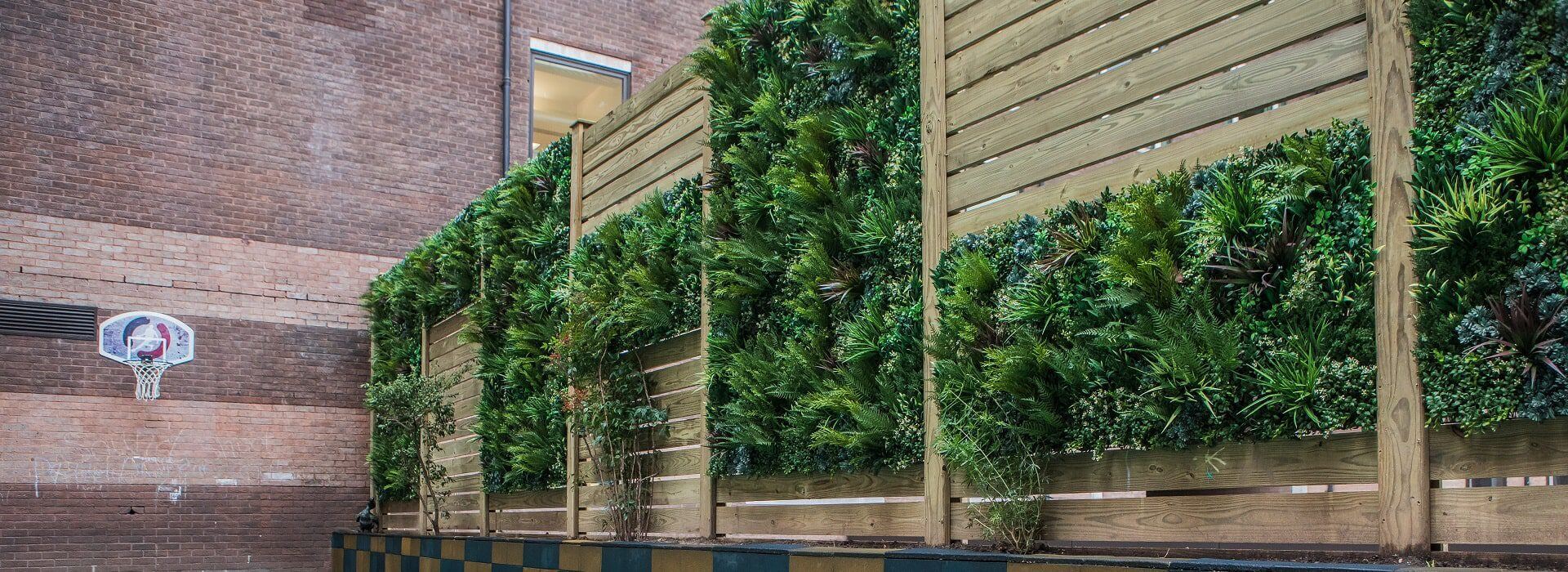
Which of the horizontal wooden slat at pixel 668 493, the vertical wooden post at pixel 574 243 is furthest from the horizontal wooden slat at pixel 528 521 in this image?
the horizontal wooden slat at pixel 668 493

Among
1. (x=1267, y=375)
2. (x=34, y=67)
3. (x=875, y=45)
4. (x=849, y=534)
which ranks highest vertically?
(x=34, y=67)

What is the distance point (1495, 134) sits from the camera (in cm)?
279

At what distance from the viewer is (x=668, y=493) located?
6652 mm

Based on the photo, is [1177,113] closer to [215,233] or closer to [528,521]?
[528,521]

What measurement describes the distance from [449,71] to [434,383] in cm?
498

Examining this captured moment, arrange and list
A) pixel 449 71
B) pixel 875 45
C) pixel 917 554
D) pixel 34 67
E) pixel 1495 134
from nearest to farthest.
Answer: pixel 1495 134 → pixel 917 554 → pixel 875 45 → pixel 34 67 → pixel 449 71

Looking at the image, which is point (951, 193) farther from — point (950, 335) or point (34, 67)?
point (34, 67)

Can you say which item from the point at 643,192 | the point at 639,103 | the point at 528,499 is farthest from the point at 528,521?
the point at 639,103

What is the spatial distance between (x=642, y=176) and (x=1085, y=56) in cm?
362

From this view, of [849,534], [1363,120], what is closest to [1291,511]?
[1363,120]

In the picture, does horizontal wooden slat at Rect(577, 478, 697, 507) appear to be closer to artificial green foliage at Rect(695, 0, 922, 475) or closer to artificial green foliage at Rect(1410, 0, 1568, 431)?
artificial green foliage at Rect(695, 0, 922, 475)

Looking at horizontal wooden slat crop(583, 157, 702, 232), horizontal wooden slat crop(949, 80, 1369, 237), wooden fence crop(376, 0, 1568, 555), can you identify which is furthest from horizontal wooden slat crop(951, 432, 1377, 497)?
horizontal wooden slat crop(583, 157, 702, 232)

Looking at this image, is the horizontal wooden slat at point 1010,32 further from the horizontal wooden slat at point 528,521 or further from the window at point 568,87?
the window at point 568,87

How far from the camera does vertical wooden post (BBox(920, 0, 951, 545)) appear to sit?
441cm
